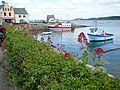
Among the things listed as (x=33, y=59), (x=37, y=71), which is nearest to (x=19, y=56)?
(x=33, y=59)

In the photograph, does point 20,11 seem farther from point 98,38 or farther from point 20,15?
point 98,38

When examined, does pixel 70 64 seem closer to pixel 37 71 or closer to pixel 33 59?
pixel 37 71

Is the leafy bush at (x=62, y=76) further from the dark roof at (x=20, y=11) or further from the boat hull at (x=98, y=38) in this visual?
the dark roof at (x=20, y=11)

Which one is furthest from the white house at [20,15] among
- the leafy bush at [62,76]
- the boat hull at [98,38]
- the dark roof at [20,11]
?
the leafy bush at [62,76]

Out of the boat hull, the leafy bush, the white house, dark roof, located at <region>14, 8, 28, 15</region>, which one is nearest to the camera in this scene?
the leafy bush

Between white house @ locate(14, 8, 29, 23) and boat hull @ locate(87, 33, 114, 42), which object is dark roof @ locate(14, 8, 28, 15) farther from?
boat hull @ locate(87, 33, 114, 42)

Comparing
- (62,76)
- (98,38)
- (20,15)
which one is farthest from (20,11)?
(62,76)

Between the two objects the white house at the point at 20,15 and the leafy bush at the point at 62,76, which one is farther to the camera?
the white house at the point at 20,15

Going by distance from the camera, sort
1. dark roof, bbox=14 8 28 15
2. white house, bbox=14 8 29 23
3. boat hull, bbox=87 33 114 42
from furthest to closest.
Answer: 1. dark roof, bbox=14 8 28 15
2. white house, bbox=14 8 29 23
3. boat hull, bbox=87 33 114 42

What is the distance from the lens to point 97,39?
162ft

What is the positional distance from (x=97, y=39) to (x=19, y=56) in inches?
1750

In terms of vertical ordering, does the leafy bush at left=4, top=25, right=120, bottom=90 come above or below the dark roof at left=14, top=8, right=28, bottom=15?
below

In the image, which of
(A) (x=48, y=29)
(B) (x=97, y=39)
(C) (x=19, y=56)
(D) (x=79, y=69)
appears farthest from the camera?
(A) (x=48, y=29)

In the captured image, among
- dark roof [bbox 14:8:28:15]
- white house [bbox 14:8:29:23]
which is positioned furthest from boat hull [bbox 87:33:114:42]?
dark roof [bbox 14:8:28:15]
